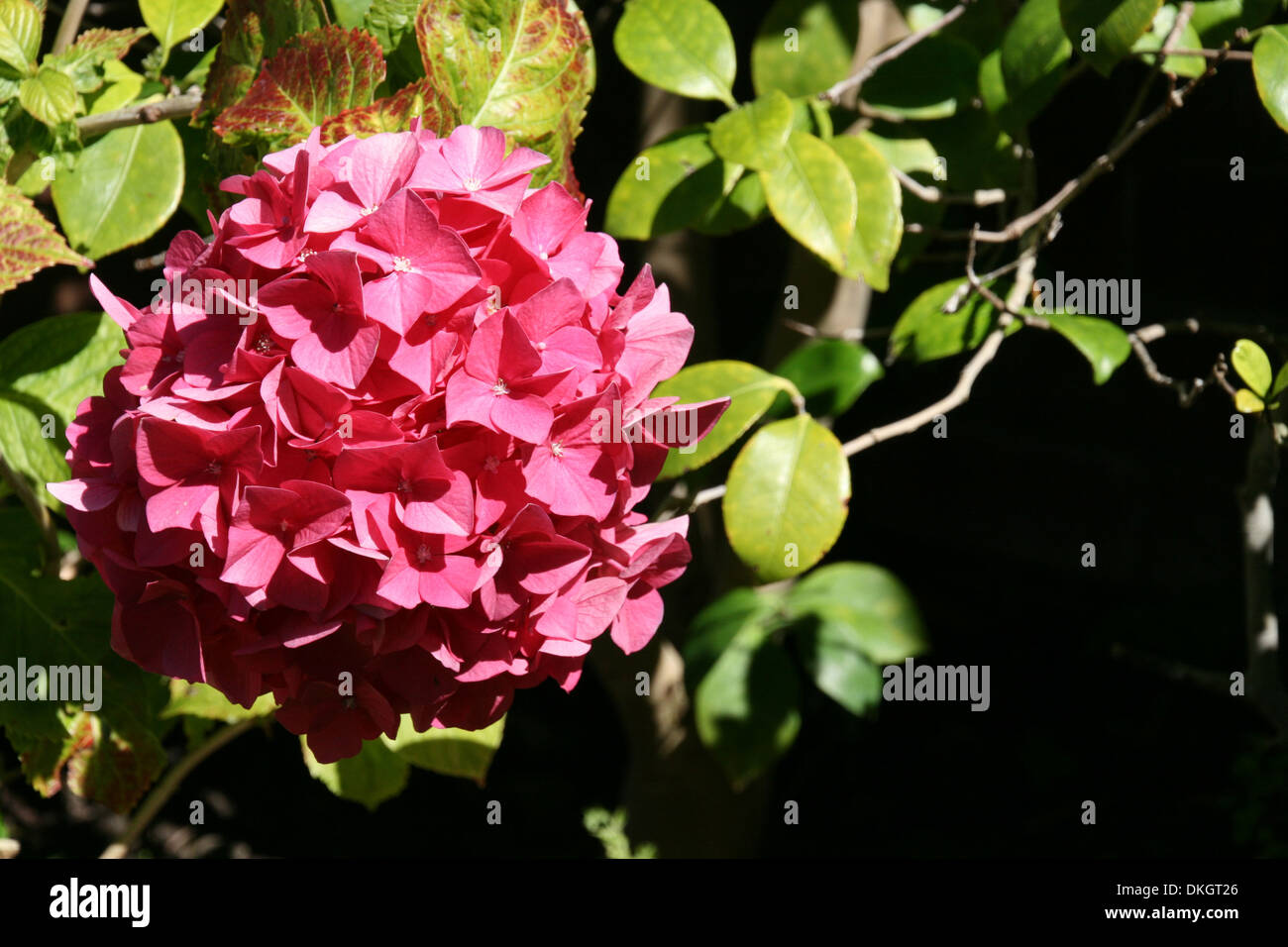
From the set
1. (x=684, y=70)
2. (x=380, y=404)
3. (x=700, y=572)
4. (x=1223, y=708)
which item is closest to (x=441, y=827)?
(x=700, y=572)

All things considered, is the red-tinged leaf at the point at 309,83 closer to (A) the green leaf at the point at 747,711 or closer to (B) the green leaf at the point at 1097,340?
(B) the green leaf at the point at 1097,340

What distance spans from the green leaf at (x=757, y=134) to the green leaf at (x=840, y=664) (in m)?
0.66

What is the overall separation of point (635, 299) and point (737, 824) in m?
1.43

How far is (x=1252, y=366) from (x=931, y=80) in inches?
17.5

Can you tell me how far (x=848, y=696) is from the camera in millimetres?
1353

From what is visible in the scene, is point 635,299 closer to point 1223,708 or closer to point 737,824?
point 737,824

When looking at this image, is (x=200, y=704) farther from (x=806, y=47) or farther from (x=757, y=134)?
(x=806, y=47)

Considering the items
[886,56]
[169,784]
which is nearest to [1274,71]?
[886,56]

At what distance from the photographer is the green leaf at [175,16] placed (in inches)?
Result: 39.2

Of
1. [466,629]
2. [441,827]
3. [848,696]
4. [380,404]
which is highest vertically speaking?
[380,404]

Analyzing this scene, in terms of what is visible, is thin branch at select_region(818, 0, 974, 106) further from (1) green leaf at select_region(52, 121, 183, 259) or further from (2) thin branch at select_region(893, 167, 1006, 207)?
(1) green leaf at select_region(52, 121, 183, 259)

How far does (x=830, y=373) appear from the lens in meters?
1.20

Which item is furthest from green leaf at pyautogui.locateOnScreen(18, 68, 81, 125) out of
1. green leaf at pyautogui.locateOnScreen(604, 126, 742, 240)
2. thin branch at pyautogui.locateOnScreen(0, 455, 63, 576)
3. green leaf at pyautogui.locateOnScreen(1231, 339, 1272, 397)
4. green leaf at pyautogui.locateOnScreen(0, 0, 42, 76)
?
green leaf at pyautogui.locateOnScreen(1231, 339, 1272, 397)

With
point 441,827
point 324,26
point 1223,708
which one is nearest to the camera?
point 324,26
